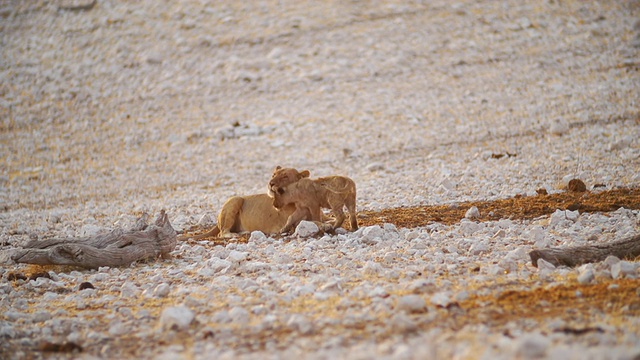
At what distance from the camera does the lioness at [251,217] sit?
9.16 meters

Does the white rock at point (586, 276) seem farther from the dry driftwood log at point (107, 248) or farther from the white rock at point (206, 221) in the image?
the white rock at point (206, 221)

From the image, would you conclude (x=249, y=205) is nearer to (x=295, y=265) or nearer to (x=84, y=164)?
(x=295, y=265)

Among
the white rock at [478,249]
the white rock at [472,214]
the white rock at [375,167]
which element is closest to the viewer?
the white rock at [478,249]

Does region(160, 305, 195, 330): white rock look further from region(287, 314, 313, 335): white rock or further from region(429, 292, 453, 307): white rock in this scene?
region(429, 292, 453, 307): white rock

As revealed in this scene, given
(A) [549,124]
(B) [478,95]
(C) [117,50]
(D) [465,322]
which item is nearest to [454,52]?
(B) [478,95]

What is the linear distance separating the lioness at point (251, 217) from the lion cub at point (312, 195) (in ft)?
0.78

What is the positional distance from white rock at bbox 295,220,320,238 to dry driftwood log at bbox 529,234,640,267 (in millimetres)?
2905

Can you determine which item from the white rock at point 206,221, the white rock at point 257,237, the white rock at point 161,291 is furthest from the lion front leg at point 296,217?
the white rock at point 161,291

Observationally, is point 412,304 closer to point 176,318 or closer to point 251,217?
point 176,318

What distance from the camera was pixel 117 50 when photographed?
Answer: 22078 mm

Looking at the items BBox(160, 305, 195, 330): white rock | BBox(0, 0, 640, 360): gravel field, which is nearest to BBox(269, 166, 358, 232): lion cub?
BBox(0, 0, 640, 360): gravel field

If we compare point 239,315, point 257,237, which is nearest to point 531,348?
point 239,315

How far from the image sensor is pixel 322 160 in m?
16.0

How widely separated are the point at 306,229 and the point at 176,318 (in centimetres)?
354
